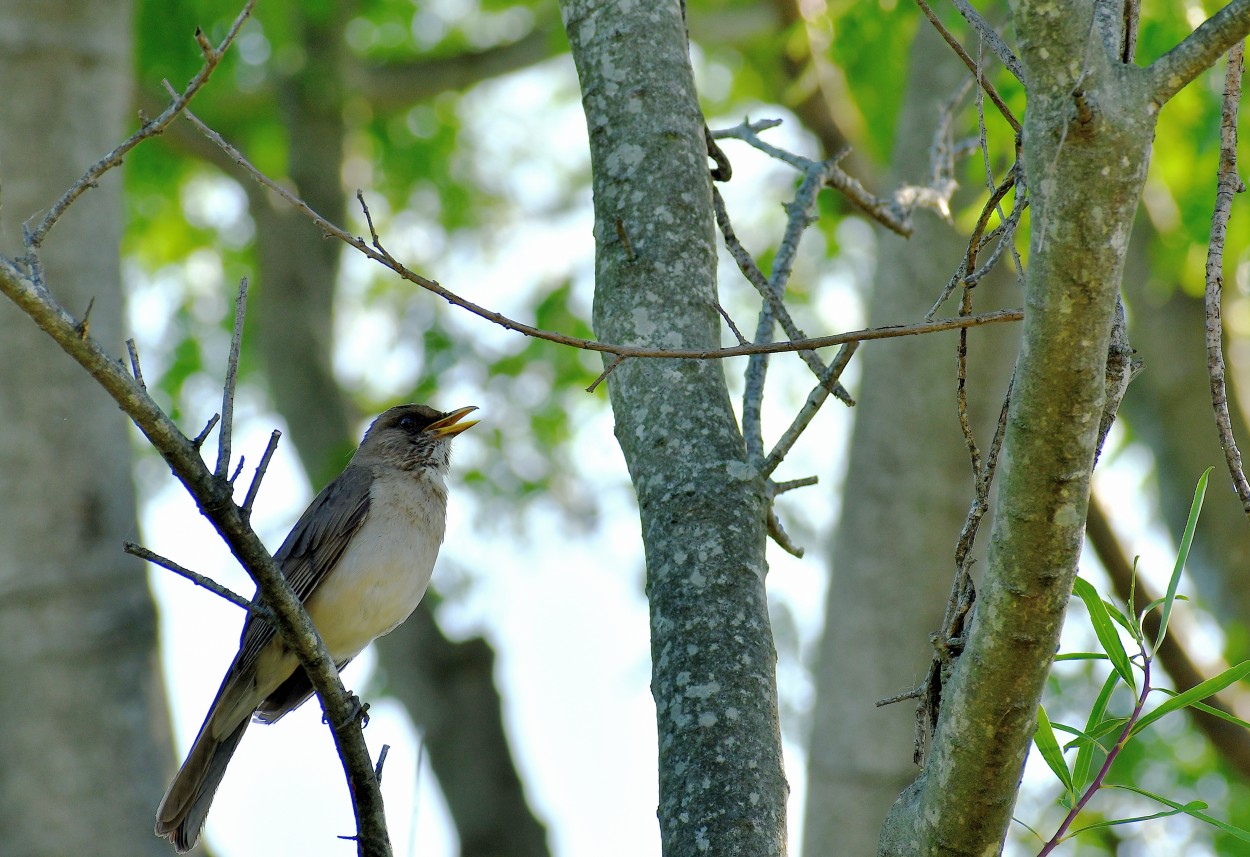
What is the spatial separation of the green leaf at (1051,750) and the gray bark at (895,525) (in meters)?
3.15

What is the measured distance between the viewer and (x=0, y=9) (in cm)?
492

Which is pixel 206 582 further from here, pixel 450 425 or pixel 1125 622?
pixel 450 425

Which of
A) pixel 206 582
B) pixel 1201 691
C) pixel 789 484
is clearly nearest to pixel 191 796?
pixel 206 582

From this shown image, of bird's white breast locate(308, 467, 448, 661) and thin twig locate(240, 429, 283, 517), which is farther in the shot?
bird's white breast locate(308, 467, 448, 661)

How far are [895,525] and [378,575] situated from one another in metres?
2.60

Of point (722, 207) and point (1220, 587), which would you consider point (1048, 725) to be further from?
point (1220, 587)

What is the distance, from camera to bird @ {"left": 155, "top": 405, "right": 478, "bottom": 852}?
4.04 m

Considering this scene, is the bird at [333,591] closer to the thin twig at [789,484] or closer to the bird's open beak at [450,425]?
the bird's open beak at [450,425]

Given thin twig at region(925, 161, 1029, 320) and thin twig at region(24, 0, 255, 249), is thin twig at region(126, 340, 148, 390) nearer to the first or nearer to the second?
thin twig at region(24, 0, 255, 249)

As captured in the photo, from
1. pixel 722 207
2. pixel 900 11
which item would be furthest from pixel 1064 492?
pixel 900 11

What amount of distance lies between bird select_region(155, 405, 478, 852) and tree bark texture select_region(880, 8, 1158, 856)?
8.85 ft

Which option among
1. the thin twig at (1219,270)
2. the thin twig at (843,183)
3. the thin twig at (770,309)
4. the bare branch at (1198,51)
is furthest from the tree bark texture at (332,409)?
the bare branch at (1198,51)

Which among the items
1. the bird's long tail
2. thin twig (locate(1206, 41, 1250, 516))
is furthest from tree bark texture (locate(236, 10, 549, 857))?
thin twig (locate(1206, 41, 1250, 516))

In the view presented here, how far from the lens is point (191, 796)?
399 centimetres
